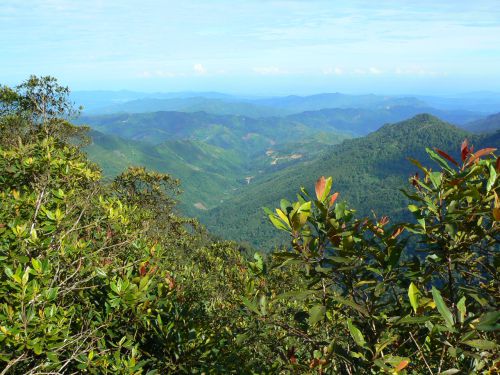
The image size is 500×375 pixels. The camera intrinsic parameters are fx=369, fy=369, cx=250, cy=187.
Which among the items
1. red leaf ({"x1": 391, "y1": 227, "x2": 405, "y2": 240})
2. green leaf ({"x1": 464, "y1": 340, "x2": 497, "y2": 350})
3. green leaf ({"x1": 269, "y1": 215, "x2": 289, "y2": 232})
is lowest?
green leaf ({"x1": 464, "y1": 340, "x2": 497, "y2": 350})

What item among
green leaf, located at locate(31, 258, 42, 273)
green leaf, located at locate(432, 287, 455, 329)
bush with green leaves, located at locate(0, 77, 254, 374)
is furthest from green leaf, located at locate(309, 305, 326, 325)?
green leaf, located at locate(31, 258, 42, 273)

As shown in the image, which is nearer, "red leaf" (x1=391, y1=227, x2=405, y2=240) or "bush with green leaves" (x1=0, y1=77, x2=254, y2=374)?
"red leaf" (x1=391, y1=227, x2=405, y2=240)

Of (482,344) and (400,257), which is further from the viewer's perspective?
(400,257)

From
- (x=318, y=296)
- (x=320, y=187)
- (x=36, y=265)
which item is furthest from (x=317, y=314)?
(x=36, y=265)

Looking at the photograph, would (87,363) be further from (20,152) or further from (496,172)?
(20,152)

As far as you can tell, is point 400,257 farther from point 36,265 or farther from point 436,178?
point 36,265

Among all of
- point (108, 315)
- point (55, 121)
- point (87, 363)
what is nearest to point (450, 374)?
point (87, 363)

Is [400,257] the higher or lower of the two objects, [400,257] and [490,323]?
the higher

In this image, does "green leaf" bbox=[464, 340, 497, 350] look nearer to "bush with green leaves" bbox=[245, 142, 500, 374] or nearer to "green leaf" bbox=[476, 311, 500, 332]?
"green leaf" bbox=[476, 311, 500, 332]

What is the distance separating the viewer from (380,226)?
434cm

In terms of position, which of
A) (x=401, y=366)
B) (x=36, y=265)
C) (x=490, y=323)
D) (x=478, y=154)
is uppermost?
(x=478, y=154)

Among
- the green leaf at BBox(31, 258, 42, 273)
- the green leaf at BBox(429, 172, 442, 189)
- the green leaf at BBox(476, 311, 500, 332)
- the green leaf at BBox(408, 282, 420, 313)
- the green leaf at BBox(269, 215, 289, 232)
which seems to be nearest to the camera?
the green leaf at BBox(476, 311, 500, 332)

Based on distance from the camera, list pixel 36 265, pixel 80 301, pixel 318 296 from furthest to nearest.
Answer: pixel 80 301 < pixel 36 265 < pixel 318 296

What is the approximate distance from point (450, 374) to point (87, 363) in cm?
437
